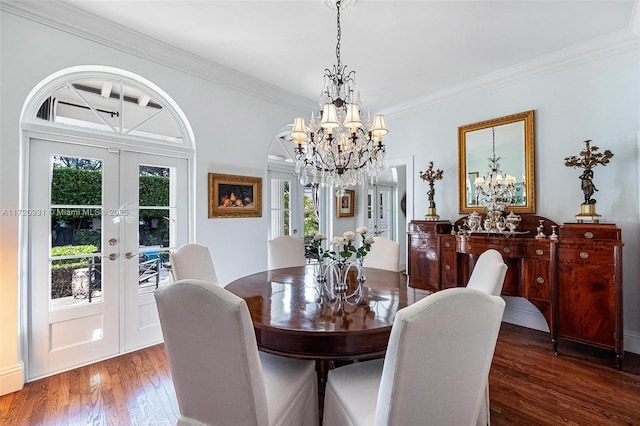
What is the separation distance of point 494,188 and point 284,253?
247 cm

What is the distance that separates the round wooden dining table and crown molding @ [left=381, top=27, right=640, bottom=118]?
109 inches

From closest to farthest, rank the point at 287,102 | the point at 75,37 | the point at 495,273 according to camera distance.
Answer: the point at 495,273 < the point at 75,37 < the point at 287,102

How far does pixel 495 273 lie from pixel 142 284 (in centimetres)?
294

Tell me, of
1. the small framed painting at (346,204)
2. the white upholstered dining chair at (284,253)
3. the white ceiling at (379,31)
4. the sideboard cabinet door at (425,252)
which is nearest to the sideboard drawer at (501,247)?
the sideboard cabinet door at (425,252)

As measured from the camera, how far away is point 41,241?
91.7 inches

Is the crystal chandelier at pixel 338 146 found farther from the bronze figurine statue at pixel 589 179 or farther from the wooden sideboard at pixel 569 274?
the bronze figurine statue at pixel 589 179

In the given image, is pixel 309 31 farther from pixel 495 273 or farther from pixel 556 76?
pixel 556 76

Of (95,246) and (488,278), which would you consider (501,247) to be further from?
(95,246)

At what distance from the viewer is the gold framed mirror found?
3186 millimetres

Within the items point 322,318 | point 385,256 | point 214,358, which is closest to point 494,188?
point 385,256

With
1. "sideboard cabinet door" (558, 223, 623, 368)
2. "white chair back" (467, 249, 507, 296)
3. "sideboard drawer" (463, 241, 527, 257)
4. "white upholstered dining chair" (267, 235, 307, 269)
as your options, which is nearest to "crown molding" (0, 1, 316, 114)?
"white upholstered dining chair" (267, 235, 307, 269)

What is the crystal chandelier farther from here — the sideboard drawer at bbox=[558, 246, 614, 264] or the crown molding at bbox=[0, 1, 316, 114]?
the sideboard drawer at bbox=[558, 246, 614, 264]

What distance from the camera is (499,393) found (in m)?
2.07

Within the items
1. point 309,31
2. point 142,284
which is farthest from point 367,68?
point 142,284
